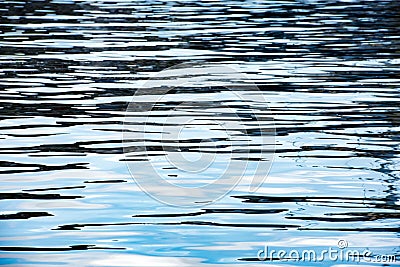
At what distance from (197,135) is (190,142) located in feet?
1.27

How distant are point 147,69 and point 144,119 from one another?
373cm

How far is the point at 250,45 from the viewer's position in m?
19.1

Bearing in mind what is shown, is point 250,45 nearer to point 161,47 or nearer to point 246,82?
point 161,47
